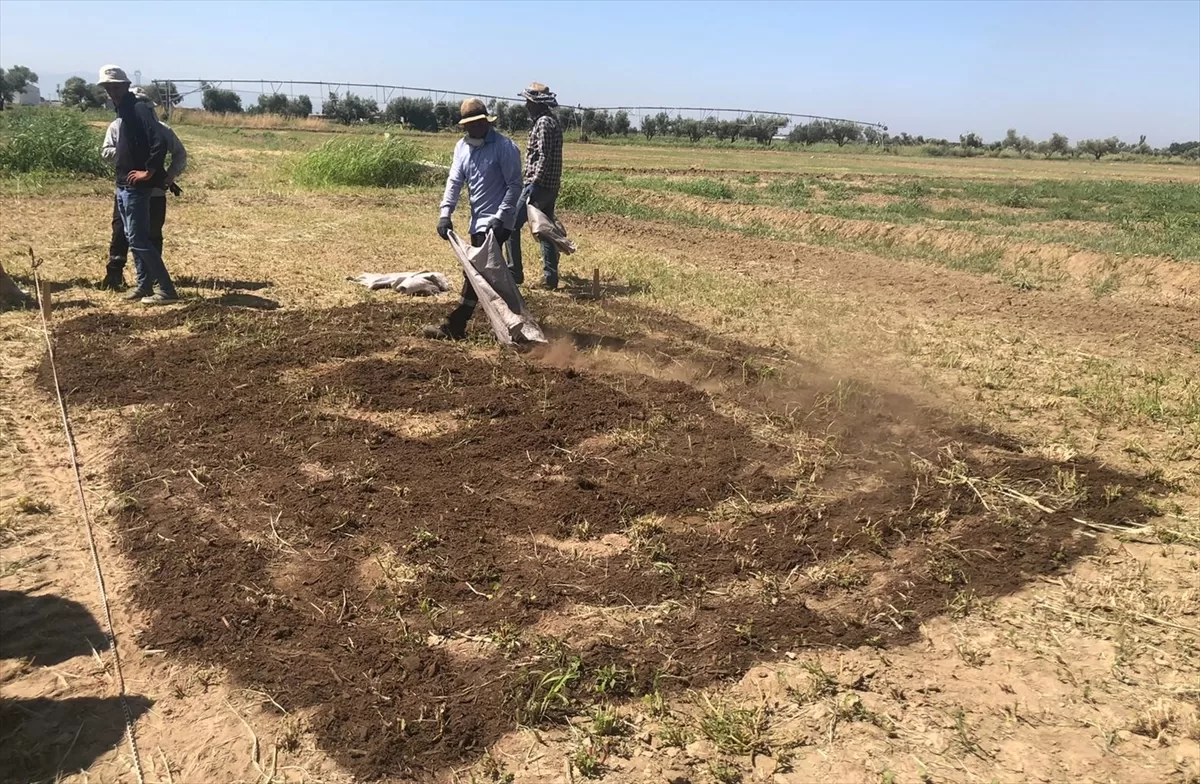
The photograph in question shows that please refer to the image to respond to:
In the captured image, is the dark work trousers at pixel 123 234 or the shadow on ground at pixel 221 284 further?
the shadow on ground at pixel 221 284

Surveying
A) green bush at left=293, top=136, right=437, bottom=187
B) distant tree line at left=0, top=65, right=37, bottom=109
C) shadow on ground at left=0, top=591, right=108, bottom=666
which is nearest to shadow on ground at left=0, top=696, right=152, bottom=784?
shadow on ground at left=0, top=591, right=108, bottom=666

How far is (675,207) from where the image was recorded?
1758cm

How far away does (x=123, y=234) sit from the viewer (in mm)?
7797

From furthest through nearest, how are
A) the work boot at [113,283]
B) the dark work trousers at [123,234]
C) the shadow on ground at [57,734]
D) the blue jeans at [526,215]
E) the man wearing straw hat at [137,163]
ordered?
the blue jeans at [526,215] < the work boot at [113,283] < the dark work trousers at [123,234] < the man wearing straw hat at [137,163] < the shadow on ground at [57,734]

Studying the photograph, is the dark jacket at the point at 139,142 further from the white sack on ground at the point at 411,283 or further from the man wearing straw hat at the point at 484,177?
the man wearing straw hat at the point at 484,177

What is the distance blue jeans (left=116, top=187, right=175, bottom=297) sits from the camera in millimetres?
7176

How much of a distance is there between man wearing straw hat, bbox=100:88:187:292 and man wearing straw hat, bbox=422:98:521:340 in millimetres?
2796

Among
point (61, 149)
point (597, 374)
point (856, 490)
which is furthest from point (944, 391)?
point (61, 149)

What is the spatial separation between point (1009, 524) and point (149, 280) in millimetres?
7622

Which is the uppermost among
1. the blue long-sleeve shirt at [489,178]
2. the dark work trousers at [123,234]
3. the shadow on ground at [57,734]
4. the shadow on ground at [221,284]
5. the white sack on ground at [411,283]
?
the blue long-sleeve shirt at [489,178]

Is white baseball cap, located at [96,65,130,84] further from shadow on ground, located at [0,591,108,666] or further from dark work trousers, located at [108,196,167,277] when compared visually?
shadow on ground, located at [0,591,108,666]

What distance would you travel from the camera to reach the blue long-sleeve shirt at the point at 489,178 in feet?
20.1

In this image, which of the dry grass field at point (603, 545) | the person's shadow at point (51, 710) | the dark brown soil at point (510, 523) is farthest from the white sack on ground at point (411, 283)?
the person's shadow at point (51, 710)

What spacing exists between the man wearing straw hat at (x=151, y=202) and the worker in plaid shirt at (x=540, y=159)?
10.4 ft
